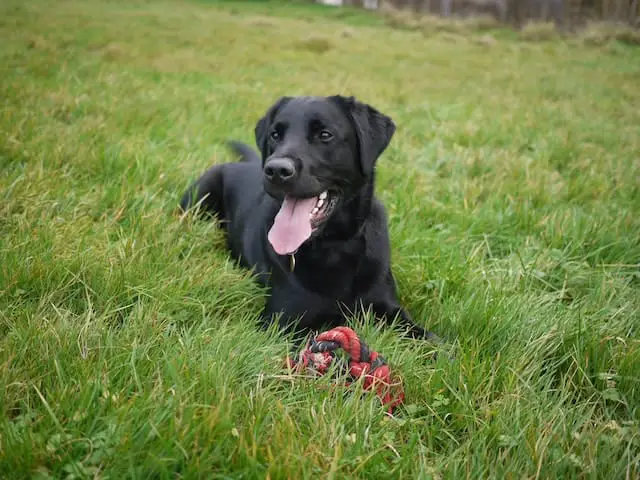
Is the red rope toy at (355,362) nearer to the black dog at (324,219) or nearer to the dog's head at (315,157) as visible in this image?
the black dog at (324,219)

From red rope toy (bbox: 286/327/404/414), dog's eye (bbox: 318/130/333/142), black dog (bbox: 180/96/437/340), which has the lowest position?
red rope toy (bbox: 286/327/404/414)

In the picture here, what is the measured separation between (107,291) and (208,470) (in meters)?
1.06

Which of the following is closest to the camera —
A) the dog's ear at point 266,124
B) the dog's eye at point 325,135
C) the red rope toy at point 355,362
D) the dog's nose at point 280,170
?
the red rope toy at point 355,362

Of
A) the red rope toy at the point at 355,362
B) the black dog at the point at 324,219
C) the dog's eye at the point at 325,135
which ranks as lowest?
the red rope toy at the point at 355,362

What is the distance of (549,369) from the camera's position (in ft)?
6.42

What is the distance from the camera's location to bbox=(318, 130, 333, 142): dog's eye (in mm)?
2518

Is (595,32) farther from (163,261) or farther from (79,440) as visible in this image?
(79,440)

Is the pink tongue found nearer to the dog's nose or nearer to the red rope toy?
the dog's nose

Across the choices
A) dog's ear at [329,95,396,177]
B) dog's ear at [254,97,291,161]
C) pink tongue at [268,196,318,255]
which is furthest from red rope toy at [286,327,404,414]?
dog's ear at [254,97,291,161]

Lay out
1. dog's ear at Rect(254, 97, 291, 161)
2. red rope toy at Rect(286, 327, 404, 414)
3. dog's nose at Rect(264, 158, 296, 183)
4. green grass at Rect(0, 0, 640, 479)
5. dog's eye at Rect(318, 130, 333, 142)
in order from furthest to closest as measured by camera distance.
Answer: dog's ear at Rect(254, 97, 291, 161) → dog's eye at Rect(318, 130, 333, 142) → dog's nose at Rect(264, 158, 296, 183) → red rope toy at Rect(286, 327, 404, 414) → green grass at Rect(0, 0, 640, 479)

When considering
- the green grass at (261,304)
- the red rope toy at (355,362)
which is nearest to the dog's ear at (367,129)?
the green grass at (261,304)

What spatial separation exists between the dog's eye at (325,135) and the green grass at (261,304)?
29.1 inches

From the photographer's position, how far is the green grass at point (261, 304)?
1371mm

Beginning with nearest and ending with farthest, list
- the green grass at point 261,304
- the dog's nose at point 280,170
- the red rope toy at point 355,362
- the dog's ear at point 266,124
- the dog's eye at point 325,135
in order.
Answer: the green grass at point 261,304
the red rope toy at point 355,362
the dog's nose at point 280,170
the dog's eye at point 325,135
the dog's ear at point 266,124
